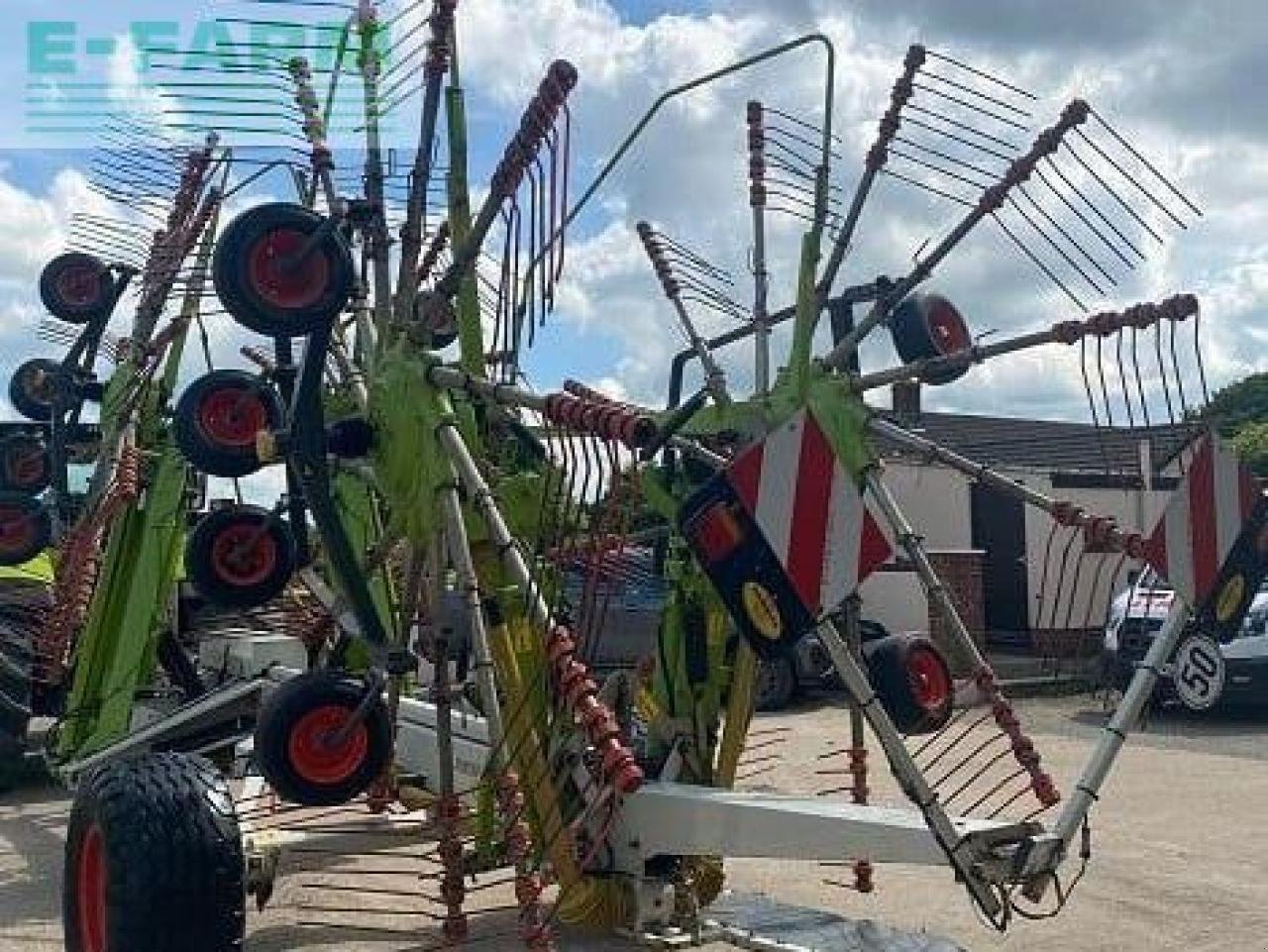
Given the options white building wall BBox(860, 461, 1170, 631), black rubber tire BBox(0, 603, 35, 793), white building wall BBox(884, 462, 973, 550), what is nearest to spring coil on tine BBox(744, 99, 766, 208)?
black rubber tire BBox(0, 603, 35, 793)

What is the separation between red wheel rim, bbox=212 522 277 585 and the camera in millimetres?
6523

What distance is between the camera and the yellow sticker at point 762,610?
3.85 meters

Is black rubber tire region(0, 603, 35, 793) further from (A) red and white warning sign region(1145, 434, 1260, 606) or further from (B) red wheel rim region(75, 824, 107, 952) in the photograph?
(A) red and white warning sign region(1145, 434, 1260, 606)

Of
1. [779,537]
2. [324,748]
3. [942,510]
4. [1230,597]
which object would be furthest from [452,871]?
[942,510]

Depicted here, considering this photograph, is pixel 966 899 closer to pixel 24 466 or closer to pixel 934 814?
pixel 934 814

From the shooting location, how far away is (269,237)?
15.2ft

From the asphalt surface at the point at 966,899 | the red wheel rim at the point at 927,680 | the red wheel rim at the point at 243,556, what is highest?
the red wheel rim at the point at 243,556

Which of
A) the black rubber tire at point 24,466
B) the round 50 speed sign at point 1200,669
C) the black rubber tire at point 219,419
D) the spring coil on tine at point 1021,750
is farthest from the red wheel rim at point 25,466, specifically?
the round 50 speed sign at point 1200,669

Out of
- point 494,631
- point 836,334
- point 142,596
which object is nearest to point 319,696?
point 494,631

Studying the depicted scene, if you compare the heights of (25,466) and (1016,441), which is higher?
(1016,441)

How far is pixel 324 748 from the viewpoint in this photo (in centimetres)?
479

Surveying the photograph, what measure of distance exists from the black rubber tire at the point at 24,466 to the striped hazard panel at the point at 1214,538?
6347mm

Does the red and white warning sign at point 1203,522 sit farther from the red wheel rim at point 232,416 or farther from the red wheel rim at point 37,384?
the red wheel rim at point 37,384

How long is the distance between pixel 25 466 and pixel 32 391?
1.37 ft
